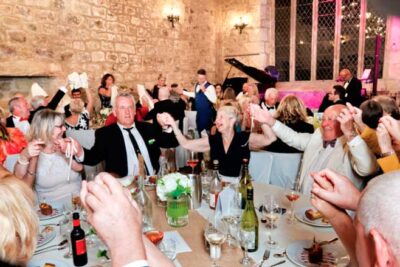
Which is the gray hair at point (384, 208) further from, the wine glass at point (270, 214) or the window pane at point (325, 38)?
the window pane at point (325, 38)

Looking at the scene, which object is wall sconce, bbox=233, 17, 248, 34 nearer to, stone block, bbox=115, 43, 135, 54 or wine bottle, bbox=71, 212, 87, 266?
stone block, bbox=115, 43, 135, 54

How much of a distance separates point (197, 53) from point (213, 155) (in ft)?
23.3

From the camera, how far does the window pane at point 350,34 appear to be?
8.32 metres

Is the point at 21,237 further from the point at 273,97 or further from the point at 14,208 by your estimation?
the point at 273,97

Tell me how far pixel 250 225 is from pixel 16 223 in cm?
94

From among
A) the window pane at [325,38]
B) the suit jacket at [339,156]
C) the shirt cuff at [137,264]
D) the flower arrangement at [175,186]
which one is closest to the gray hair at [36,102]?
the suit jacket at [339,156]

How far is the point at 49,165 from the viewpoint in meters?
2.48

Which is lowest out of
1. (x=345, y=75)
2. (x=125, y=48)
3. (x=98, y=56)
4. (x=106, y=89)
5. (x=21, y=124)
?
(x=21, y=124)

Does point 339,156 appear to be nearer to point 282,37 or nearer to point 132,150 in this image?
point 132,150

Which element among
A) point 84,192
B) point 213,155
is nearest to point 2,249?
point 84,192

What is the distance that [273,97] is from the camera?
17.2 feet

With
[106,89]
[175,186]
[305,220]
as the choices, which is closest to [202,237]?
[175,186]

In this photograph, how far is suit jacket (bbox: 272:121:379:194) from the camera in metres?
2.13

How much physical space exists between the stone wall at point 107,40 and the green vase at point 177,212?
459cm
